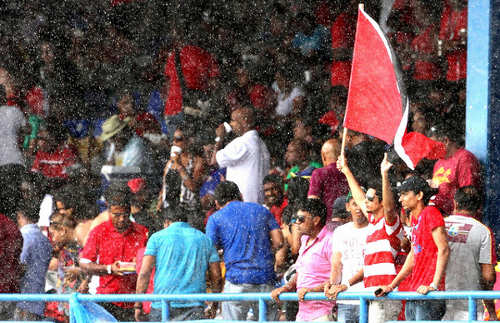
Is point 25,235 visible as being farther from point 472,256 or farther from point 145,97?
point 145,97

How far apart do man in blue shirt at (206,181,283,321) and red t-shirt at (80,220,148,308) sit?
2.56 feet

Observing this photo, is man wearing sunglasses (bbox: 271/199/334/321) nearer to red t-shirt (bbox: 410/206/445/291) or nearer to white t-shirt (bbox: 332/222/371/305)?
white t-shirt (bbox: 332/222/371/305)

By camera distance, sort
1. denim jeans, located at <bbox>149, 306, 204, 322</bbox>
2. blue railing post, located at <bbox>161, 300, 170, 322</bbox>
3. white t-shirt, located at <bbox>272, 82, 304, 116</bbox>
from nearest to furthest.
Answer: blue railing post, located at <bbox>161, 300, 170, 322</bbox> < denim jeans, located at <bbox>149, 306, 204, 322</bbox> < white t-shirt, located at <bbox>272, 82, 304, 116</bbox>

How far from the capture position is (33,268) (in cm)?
1080

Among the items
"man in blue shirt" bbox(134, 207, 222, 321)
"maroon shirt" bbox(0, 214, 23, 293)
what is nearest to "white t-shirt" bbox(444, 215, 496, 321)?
"man in blue shirt" bbox(134, 207, 222, 321)

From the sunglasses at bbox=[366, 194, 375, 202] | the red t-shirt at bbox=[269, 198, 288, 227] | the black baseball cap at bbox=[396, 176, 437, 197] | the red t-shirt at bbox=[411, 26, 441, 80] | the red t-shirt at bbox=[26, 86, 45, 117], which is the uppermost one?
the red t-shirt at bbox=[411, 26, 441, 80]

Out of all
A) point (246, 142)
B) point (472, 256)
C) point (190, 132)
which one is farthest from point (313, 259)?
point (190, 132)

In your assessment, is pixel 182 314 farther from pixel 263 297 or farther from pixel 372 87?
pixel 372 87

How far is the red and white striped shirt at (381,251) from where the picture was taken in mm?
9016

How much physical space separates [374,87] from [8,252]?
3366mm

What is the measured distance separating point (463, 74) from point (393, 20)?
Answer: 159 centimetres

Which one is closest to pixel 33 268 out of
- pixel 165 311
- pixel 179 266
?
pixel 179 266

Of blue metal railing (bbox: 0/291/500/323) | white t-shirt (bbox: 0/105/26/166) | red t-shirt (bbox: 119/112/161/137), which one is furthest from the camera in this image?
red t-shirt (bbox: 119/112/161/137)

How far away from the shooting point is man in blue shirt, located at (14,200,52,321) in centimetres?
1073
